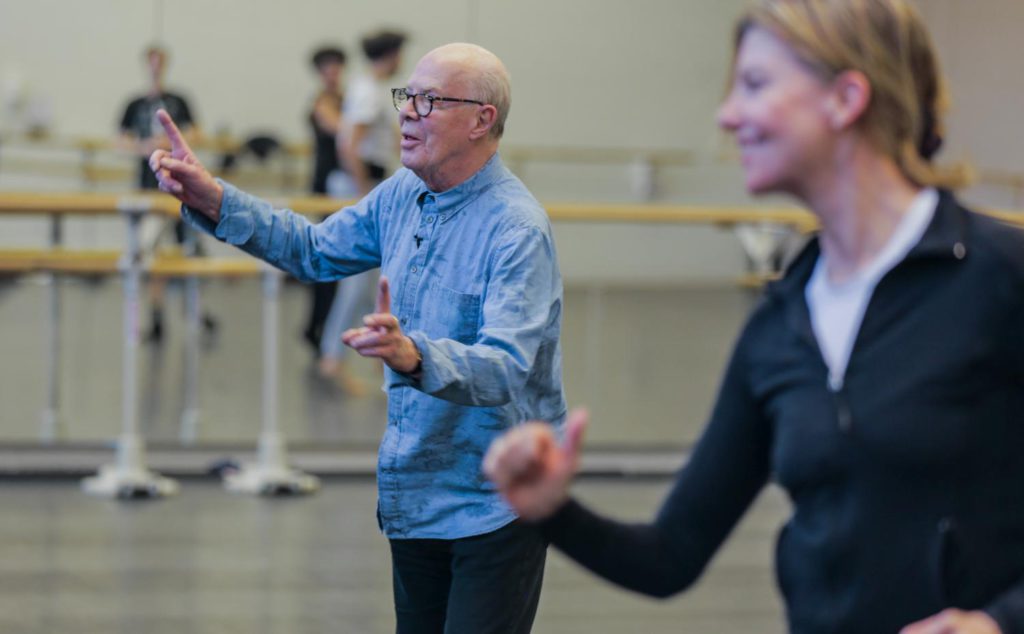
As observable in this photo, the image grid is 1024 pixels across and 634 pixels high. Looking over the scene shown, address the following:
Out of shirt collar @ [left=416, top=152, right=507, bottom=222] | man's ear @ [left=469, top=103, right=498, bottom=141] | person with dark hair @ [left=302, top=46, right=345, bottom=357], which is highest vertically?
man's ear @ [left=469, top=103, right=498, bottom=141]

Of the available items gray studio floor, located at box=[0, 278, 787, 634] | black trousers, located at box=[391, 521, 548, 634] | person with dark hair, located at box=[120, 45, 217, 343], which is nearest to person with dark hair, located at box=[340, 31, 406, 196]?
gray studio floor, located at box=[0, 278, 787, 634]

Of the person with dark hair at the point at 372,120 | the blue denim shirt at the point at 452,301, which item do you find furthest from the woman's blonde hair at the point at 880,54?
the person with dark hair at the point at 372,120

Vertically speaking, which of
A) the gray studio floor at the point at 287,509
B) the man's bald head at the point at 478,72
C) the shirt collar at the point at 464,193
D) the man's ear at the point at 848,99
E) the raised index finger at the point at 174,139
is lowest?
the gray studio floor at the point at 287,509

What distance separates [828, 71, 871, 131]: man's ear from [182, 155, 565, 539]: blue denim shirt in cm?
113

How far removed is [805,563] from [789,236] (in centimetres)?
641

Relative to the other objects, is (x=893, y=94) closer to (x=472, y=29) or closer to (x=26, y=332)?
(x=26, y=332)

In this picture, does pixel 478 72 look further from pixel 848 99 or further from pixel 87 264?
pixel 87 264

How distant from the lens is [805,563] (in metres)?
1.67

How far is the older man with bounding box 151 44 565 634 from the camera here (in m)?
2.76

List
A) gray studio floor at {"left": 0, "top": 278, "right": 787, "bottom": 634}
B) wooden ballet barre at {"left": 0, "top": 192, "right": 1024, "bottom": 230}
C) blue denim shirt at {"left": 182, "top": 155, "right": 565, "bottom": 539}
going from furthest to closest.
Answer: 1. wooden ballet barre at {"left": 0, "top": 192, "right": 1024, "bottom": 230}
2. gray studio floor at {"left": 0, "top": 278, "right": 787, "bottom": 634}
3. blue denim shirt at {"left": 182, "top": 155, "right": 565, "bottom": 539}

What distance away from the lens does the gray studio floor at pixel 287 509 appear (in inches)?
193

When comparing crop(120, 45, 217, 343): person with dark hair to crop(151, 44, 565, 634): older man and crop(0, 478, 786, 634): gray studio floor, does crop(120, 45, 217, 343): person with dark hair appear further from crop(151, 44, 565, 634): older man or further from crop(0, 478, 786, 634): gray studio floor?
crop(151, 44, 565, 634): older man

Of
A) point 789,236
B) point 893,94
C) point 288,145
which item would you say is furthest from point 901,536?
point 288,145

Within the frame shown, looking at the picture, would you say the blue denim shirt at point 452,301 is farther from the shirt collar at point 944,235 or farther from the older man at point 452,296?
the shirt collar at point 944,235
